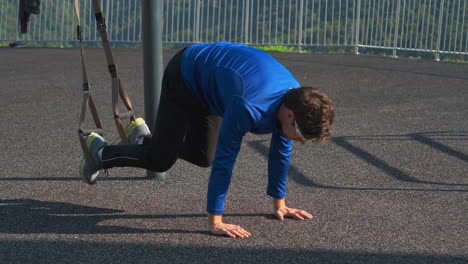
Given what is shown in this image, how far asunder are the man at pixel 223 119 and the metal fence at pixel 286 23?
35.4 feet

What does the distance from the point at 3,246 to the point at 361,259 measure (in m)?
2.04

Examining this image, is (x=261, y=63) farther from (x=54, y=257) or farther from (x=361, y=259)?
(x=54, y=257)

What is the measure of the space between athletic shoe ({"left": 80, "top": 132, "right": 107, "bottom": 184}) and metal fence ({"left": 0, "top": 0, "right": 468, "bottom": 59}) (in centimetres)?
1100

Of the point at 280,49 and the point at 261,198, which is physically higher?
the point at 280,49

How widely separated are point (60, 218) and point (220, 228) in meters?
1.13

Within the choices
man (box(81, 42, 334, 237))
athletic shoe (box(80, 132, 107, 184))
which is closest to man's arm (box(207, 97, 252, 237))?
→ man (box(81, 42, 334, 237))

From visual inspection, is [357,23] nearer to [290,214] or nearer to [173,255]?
[290,214]

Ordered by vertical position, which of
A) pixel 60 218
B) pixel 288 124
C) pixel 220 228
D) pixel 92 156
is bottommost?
pixel 60 218

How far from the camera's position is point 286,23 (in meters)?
16.3

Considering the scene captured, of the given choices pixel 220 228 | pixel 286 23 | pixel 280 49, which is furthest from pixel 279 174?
pixel 286 23

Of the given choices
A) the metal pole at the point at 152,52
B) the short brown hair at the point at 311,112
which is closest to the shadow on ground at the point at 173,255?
the short brown hair at the point at 311,112

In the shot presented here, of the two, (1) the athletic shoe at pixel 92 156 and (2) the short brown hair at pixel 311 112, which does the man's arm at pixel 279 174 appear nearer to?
(2) the short brown hair at pixel 311 112

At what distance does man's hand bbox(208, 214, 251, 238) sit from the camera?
426 cm

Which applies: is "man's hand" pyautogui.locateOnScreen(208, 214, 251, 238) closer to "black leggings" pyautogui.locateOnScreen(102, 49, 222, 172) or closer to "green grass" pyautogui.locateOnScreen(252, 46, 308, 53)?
"black leggings" pyautogui.locateOnScreen(102, 49, 222, 172)
